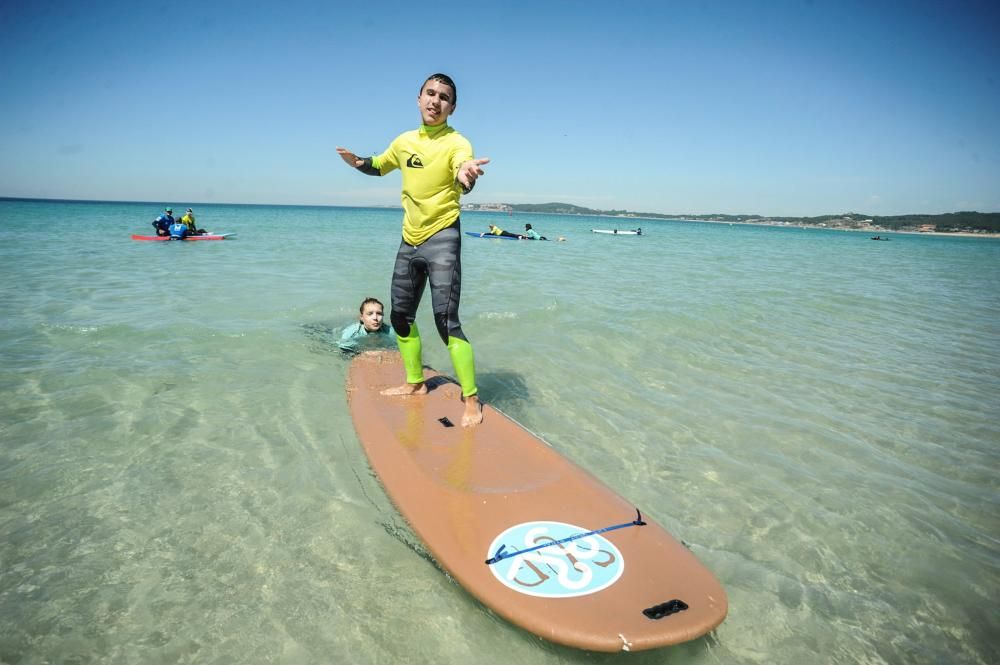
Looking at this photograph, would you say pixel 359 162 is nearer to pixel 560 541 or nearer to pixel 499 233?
pixel 560 541

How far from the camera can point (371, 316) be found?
21.5ft

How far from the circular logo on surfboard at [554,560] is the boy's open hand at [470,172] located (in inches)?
87.8

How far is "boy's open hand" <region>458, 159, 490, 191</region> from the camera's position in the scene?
3.16 meters

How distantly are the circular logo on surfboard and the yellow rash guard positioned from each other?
7.85 feet

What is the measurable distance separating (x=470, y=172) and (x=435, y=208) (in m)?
0.64

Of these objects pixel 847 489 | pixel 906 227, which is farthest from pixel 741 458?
pixel 906 227

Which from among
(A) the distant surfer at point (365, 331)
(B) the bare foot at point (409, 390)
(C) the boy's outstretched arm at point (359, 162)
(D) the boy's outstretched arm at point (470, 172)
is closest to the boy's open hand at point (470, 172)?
(D) the boy's outstretched arm at point (470, 172)

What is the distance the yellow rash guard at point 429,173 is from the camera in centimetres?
358

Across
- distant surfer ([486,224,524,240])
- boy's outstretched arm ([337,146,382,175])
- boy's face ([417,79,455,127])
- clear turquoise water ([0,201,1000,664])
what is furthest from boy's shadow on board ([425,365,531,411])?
distant surfer ([486,224,524,240])

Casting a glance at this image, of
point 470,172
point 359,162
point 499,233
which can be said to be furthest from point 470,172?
point 499,233

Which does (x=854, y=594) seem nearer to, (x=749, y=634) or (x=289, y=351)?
(x=749, y=634)

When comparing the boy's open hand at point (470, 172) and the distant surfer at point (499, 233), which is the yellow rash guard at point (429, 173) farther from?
the distant surfer at point (499, 233)

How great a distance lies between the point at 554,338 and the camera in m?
7.84

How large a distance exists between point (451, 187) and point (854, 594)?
3.78 meters
